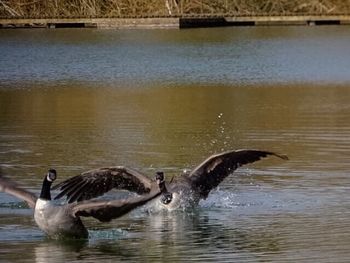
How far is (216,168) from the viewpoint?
46.8ft

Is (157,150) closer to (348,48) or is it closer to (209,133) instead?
(209,133)

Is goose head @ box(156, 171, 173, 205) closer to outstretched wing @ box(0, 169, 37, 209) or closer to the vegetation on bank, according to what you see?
outstretched wing @ box(0, 169, 37, 209)

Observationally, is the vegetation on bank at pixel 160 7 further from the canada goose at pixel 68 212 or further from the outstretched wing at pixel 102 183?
the canada goose at pixel 68 212

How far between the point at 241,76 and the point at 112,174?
21.3m

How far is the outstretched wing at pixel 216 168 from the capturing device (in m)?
14.1

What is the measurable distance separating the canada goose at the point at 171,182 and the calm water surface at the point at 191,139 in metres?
0.21

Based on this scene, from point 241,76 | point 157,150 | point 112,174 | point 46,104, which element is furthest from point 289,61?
point 112,174

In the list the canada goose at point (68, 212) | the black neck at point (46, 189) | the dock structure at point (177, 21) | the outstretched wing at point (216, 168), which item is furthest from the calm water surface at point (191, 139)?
the dock structure at point (177, 21)

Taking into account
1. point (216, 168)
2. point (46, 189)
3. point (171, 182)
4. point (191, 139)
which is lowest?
point (191, 139)

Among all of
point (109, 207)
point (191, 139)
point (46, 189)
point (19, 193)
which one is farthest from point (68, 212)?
point (191, 139)

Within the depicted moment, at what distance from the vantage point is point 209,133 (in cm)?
2070

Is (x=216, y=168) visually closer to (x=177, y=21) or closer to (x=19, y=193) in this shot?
(x=19, y=193)

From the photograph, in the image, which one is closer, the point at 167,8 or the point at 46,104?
the point at 46,104

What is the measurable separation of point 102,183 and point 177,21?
4621 centimetres
